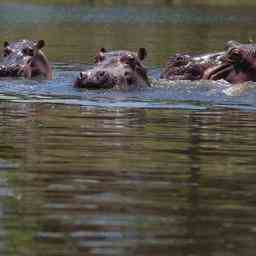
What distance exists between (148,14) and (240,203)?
5177 centimetres

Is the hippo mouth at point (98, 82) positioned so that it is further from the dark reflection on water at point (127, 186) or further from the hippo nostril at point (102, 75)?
the dark reflection on water at point (127, 186)

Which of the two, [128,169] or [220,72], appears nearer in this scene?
[128,169]

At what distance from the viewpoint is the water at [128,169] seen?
609 cm

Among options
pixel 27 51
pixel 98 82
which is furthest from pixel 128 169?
pixel 27 51

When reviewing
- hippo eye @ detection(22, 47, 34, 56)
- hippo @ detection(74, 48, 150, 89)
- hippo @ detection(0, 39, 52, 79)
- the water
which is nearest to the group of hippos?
hippo @ detection(74, 48, 150, 89)

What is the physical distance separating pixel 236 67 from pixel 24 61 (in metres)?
3.22

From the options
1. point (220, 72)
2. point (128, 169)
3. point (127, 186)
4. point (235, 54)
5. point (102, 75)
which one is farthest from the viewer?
point (220, 72)

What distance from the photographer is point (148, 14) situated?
58.5 m

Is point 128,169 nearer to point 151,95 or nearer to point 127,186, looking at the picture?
point 127,186

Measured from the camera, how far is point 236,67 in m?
15.9

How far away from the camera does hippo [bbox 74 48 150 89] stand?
1503cm

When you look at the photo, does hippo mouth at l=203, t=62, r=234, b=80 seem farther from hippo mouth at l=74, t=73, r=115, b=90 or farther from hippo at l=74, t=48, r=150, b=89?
hippo mouth at l=74, t=73, r=115, b=90

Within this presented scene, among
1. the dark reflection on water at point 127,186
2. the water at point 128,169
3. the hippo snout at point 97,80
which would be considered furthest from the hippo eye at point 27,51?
the dark reflection on water at point 127,186

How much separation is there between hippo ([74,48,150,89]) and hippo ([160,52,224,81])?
1.40 feet
